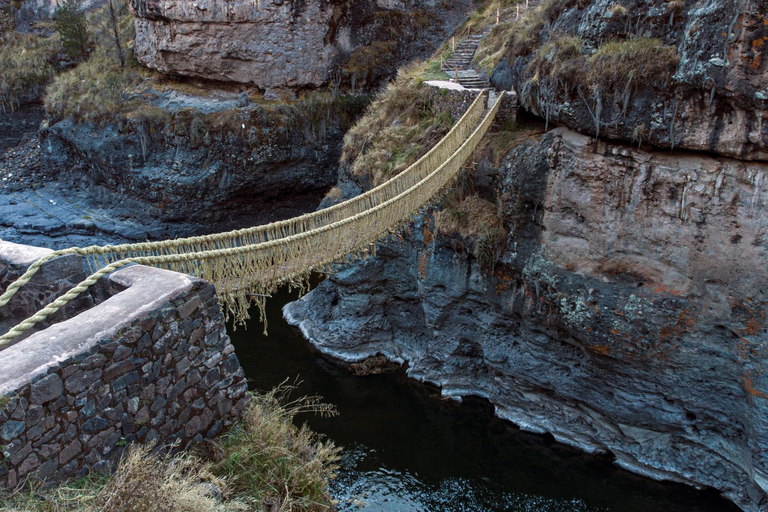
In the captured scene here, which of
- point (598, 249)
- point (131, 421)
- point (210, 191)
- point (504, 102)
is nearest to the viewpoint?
point (131, 421)

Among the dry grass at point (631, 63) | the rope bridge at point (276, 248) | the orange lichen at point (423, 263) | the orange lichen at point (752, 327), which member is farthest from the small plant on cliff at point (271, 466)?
the dry grass at point (631, 63)

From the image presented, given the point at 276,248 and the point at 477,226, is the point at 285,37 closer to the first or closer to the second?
the point at 477,226

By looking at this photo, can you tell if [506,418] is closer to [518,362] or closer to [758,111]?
[518,362]

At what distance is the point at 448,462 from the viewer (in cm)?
837

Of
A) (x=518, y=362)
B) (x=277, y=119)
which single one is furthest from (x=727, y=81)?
(x=277, y=119)

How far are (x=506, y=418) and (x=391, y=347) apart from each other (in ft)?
8.74

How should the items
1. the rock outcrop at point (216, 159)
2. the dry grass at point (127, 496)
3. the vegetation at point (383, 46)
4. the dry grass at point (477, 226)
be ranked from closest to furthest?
the dry grass at point (127, 496), the dry grass at point (477, 226), the rock outcrop at point (216, 159), the vegetation at point (383, 46)

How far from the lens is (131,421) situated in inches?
Answer: 146

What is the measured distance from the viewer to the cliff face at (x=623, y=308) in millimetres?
6965

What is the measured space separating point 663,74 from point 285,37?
40.7 feet

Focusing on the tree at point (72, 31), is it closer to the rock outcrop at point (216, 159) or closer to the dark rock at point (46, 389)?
the rock outcrop at point (216, 159)

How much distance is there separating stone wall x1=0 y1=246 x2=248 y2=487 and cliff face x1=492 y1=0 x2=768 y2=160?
5.74 m

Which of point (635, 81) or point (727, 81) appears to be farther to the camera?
point (635, 81)

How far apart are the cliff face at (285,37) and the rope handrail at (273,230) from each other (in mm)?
9221
